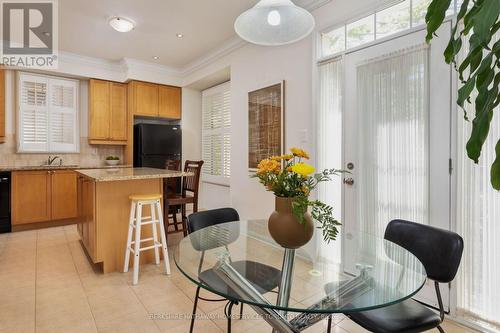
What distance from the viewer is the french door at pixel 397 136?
2.00m

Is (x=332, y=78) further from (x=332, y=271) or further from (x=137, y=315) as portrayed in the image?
(x=137, y=315)

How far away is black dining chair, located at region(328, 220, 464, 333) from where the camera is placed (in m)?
1.27

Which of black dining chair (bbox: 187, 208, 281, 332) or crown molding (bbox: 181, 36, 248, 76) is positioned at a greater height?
crown molding (bbox: 181, 36, 248, 76)

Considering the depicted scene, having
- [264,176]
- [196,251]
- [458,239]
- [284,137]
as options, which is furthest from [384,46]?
[196,251]

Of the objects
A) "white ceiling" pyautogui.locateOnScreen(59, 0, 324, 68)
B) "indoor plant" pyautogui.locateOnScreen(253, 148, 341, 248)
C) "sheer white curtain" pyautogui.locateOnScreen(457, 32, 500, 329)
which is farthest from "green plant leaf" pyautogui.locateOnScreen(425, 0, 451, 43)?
"white ceiling" pyautogui.locateOnScreen(59, 0, 324, 68)

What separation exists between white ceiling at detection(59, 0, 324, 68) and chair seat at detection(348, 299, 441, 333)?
2.86 meters

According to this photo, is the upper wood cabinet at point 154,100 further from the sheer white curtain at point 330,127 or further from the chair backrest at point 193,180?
the sheer white curtain at point 330,127

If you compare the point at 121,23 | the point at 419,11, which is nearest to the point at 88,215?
the point at 121,23

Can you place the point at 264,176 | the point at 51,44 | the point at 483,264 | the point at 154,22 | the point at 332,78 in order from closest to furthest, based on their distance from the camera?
the point at 264,176 < the point at 483,264 < the point at 332,78 < the point at 154,22 < the point at 51,44

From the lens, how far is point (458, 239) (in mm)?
1401

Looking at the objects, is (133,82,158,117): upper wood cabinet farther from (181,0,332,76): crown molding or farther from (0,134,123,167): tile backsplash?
(0,134,123,167): tile backsplash

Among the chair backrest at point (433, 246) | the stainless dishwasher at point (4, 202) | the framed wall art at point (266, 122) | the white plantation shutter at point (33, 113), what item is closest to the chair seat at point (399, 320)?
the chair backrest at point (433, 246)

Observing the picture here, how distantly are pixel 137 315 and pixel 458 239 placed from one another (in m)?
2.12

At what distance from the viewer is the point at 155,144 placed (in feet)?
16.6
